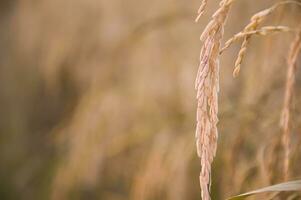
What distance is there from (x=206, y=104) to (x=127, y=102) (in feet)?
7.67

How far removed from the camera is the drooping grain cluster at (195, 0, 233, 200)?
94 cm

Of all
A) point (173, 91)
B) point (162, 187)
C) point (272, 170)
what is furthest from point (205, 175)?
point (173, 91)

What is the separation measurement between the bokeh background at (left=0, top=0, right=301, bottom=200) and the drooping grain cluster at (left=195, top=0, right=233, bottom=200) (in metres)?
0.49

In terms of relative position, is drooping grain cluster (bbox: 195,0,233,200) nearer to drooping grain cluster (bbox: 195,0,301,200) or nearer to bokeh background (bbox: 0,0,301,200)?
drooping grain cluster (bbox: 195,0,301,200)

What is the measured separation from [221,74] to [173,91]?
19.9 inches

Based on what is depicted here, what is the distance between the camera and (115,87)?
10.9 feet

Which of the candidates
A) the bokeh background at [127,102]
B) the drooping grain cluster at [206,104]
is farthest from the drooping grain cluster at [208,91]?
the bokeh background at [127,102]

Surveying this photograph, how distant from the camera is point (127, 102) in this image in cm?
329

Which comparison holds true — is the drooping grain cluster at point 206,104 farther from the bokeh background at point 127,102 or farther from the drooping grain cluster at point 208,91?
the bokeh background at point 127,102

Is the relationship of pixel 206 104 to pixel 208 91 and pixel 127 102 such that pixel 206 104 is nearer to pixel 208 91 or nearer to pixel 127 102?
pixel 208 91

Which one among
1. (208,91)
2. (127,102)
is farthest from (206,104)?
(127,102)

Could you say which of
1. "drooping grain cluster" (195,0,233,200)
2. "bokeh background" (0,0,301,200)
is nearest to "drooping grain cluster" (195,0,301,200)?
"drooping grain cluster" (195,0,233,200)

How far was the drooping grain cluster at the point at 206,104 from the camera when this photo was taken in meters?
0.94

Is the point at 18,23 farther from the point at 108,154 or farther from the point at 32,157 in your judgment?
the point at 108,154
